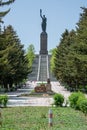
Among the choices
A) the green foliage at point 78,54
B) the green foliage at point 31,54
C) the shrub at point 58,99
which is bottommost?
the shrub at point 58,99

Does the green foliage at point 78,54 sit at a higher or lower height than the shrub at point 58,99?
higher

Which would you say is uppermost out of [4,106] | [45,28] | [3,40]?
[45,28]

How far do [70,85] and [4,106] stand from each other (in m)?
41.8

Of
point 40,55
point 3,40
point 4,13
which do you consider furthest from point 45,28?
point 4,13

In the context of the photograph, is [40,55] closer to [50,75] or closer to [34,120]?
[50,75]

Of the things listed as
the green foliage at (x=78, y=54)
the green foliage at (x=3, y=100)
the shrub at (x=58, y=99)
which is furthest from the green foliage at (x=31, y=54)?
the green foliage at (x=3, y=100)

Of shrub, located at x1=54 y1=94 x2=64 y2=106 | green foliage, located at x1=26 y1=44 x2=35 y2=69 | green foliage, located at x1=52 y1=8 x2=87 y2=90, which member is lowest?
shrub, located at x1=54 y1=94 x2=64 y2=106

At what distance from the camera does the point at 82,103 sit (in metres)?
23.4

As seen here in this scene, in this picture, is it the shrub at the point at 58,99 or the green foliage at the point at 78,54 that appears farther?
the green foliage at the point at 78,54

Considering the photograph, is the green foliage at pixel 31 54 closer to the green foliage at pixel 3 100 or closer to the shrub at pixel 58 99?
the shrub at pixel 58 99

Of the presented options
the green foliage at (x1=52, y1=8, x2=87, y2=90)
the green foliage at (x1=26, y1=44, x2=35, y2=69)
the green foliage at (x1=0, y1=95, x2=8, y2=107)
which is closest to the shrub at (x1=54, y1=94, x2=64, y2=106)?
the green foliage at (x1=0, y1=95, x2=8, y2=107)

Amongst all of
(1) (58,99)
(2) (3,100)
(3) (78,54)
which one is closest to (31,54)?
(3) (78,54)

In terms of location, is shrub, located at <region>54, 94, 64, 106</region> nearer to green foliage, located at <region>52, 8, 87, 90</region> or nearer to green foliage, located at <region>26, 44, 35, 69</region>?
green foliage, located at <region>52, 8, 87, 90</region>

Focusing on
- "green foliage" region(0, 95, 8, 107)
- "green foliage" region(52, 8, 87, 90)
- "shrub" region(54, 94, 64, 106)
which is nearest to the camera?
"green foliage" region(0, 95, 8, 107)
